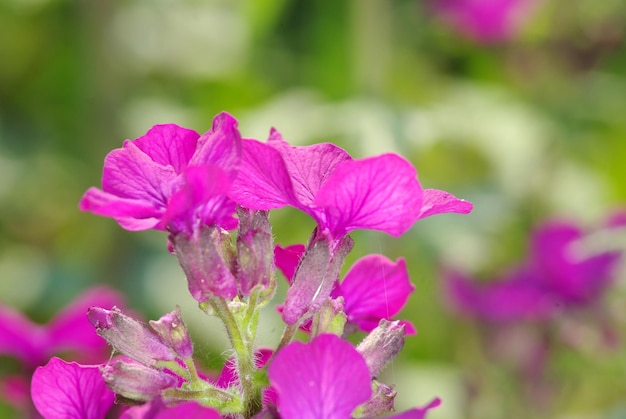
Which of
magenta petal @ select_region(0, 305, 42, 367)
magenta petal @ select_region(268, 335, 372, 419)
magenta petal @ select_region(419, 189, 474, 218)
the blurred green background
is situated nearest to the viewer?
magenta petal @ select_region(268, 335, 372, 419)

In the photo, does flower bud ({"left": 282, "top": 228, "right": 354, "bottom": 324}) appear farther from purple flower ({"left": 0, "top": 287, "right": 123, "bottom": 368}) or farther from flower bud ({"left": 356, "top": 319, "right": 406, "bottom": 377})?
purple flower ({"left": 0, "top": 287, "right": 123, "bottom": 368})

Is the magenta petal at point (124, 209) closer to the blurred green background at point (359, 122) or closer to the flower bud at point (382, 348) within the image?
the flower bud at point (382, 348)

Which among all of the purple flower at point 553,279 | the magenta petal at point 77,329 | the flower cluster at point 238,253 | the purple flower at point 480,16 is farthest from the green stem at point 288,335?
the purple flower at point 480,16

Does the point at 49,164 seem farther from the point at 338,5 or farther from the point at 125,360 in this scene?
the point at 125,360

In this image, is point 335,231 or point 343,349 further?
point 335,231

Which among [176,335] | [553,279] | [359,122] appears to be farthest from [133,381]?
[553,279]

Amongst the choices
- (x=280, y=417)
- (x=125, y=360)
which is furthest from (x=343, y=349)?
(x=125, y=360)

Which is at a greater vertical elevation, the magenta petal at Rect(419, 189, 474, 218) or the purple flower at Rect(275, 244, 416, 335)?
the magenta petal at Rect(419, 189, 474, 218)

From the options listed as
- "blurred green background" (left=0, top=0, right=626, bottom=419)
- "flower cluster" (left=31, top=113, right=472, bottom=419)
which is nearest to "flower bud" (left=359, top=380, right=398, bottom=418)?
"flower cluster" (left=31, top=113, right=472, bottom=419)

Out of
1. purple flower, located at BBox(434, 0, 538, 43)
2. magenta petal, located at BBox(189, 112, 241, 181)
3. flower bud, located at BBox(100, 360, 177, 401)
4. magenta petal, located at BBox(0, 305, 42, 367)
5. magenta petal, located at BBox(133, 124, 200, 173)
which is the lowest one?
magenta petal, located at BBox(0, 305, 42, 367)
